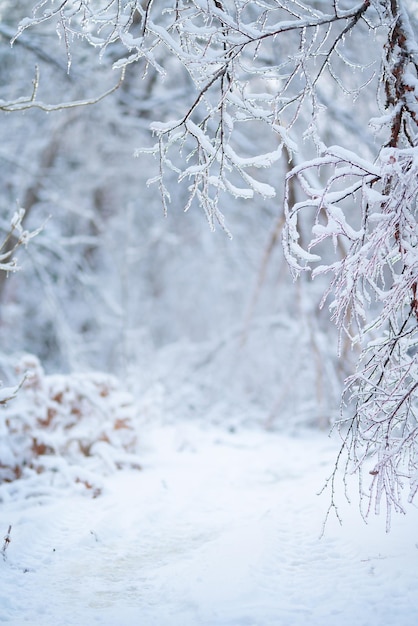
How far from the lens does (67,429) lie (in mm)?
4766

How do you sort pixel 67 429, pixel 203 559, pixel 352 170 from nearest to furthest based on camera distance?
1. pixel 352 170
2. pixel 203 559
3. pixel 67 429

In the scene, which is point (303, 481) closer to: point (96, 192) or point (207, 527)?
point (207, 527)

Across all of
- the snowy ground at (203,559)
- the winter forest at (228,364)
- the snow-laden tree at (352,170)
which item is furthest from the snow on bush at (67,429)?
the snow-laden tree at (352,170)

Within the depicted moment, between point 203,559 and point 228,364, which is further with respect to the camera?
point 228,364

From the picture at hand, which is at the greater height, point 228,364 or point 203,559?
point 228,364

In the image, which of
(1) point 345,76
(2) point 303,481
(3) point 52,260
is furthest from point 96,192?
(2) point 303,481

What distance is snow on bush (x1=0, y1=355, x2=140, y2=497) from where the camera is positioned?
4145 millimetres

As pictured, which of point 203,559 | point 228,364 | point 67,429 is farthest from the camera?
point 228,364

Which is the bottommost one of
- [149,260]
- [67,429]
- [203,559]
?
[203,559]

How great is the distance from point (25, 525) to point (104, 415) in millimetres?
1828

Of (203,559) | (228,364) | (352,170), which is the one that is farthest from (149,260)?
(352,170)

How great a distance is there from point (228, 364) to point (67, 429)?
17.0 ft

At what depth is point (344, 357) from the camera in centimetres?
656

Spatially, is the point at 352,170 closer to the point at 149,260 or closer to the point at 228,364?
the point at 228,364
